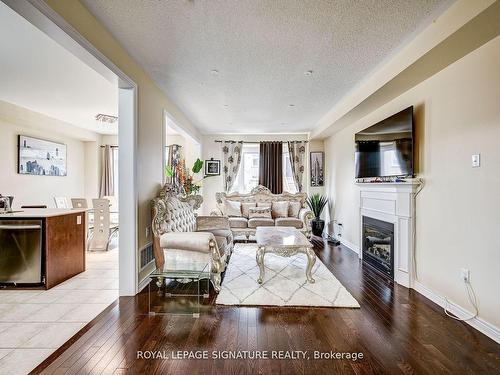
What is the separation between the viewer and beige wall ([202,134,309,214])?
21.2 ft

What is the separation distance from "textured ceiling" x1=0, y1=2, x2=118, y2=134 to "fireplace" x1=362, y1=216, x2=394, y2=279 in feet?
14.5

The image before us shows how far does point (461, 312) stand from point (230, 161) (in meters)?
5.21

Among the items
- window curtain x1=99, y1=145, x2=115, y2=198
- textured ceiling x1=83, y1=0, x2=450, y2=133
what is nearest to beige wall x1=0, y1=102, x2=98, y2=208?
window curtain x1=99, y1=145, x2=115, y2=198

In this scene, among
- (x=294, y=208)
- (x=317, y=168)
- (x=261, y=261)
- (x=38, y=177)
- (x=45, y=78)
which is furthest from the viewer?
(x=317, y=168)

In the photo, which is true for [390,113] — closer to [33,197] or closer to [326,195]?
[326,195]

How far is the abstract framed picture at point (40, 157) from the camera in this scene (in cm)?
486

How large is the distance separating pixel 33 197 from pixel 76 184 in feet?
4.29

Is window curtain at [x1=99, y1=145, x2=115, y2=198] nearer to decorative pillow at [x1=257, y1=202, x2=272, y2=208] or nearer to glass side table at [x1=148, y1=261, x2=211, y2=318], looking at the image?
decorative pillow at [x1=257, y1=202, x2=272, y2=208]

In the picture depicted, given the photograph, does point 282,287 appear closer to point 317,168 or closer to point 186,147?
point 317,168

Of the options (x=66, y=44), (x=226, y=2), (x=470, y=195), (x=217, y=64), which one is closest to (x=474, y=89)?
(x=470, y=195)

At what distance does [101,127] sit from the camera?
6000 mm

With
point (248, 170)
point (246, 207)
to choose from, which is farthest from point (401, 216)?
point (248, 170)

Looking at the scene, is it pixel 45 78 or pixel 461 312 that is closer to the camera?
pixel 461 312

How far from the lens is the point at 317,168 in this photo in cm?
624
